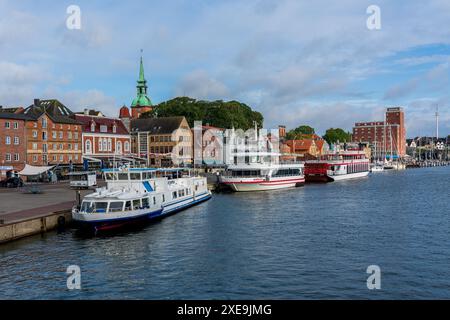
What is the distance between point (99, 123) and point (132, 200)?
71.2 meters

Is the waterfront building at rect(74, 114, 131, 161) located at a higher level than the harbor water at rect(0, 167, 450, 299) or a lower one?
higher

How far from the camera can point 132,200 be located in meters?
43.5

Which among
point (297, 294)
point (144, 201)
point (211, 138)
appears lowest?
point (297, 294)

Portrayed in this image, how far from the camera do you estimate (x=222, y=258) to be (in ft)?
105

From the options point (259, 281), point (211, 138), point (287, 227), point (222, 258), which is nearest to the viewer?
point (259, 281)

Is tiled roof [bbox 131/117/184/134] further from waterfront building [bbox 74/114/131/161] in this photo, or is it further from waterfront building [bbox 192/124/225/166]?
waterfront building [bbox 74/114/131/161]

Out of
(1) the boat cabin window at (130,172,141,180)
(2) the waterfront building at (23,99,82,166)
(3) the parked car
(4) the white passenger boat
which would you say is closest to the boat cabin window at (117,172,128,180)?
Answer: (4) the white passenger boat

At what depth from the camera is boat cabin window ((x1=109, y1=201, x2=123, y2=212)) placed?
41.3 metres

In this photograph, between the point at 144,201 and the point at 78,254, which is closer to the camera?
the point at 78,254

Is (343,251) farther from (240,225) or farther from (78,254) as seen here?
(78,254)

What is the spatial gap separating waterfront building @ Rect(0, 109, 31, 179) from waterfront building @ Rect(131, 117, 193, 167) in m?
40.7

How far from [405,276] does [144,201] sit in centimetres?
2576

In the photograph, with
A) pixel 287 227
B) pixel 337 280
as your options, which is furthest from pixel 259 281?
pixel 287 227

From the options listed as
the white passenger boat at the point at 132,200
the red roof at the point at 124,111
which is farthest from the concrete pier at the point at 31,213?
the red roof at the point at 124,111
